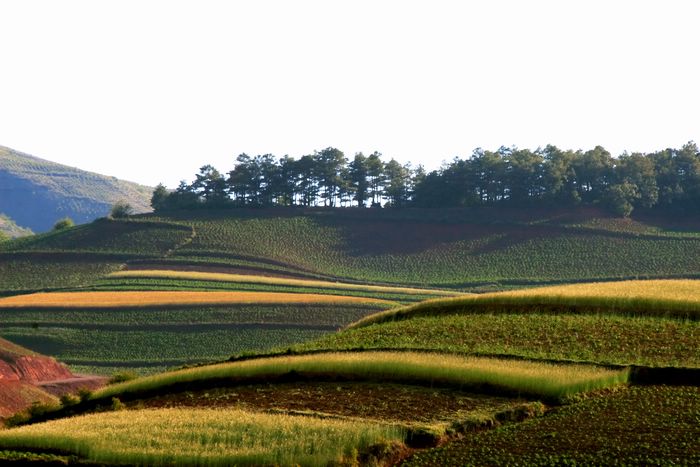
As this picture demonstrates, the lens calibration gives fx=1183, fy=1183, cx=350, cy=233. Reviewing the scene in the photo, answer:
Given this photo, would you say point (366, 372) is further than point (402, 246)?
No

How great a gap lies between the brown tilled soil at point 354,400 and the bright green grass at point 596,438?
8.65ft

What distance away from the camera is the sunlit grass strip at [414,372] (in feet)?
122

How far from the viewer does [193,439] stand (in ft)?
103

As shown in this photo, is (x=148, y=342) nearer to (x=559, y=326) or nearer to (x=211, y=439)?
(x=559, y=326)

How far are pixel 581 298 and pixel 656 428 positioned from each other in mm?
23364

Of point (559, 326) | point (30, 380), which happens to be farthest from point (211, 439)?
point (30, 380)

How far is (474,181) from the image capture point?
152 meters

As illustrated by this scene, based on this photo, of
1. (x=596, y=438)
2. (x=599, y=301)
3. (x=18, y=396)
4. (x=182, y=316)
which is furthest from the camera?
(x=182, y=316)

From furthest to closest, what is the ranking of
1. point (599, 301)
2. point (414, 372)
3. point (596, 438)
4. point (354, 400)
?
point (599, 301) < point (414, 372) < point (354, 400) < point (596, 438)

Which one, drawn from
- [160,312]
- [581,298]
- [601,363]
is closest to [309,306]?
[160,312]

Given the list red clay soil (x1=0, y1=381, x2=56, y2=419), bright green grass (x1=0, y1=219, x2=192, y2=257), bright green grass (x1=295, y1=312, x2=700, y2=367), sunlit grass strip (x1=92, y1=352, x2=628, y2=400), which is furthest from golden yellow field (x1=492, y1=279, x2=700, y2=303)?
bright green grass (x1=0, y1=219, x2=192, y2=257)

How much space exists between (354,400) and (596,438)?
32.1ft

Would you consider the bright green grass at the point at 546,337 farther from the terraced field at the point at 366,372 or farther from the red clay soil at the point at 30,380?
the red clay soil at the point at 30,380

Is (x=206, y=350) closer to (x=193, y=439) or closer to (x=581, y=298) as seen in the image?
(x=581, y=298)
